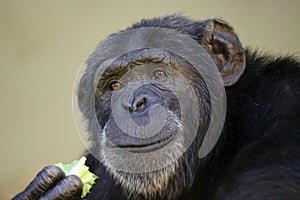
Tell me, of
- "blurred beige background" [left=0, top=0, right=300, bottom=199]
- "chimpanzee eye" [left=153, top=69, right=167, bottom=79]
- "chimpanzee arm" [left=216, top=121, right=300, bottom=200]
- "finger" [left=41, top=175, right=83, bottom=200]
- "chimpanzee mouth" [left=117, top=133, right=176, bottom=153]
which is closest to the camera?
"chimpanzee arm" [left=216, top=121, right=300, bottom=200]

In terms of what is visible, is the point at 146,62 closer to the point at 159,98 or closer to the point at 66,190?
the point at 159,98

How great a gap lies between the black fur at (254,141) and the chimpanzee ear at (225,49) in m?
0.07

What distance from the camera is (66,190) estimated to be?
3.98 m

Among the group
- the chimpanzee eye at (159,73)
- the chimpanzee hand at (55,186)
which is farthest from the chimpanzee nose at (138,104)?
the chimpanzee hand at (55,186)

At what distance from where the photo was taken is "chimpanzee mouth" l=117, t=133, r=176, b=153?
13.5 feet

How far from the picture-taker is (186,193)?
4.43 metres

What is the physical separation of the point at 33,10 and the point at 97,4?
573 mm

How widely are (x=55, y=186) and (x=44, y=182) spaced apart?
0.06 m

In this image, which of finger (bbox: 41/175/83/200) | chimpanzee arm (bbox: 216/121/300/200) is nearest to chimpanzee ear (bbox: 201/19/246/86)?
chimpanzee arm (bbox: 216/121/300/200)

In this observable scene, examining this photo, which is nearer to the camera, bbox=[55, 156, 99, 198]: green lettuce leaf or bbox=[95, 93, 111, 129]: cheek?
bbox=[55, 156, 99, 198]: green lettuce leaf

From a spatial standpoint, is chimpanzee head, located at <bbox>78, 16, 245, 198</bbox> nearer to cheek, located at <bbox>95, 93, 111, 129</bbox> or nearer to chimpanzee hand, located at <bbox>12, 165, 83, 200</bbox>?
cheek, located at <bbox>95, 93, 111, 129</bbox>

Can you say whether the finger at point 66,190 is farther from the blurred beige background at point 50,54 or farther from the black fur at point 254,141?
the blurred beige background at point 50,54

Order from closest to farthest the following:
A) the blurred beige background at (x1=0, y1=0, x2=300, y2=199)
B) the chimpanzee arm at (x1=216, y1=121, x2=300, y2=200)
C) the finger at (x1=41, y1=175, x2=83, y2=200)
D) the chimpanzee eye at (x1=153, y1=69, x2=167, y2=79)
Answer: the chimpanzee arm at (x1=216, y1=121, x2=300, y2=200) < the finger at (x1=41, y1=175, x2=83, y2=200) < the chimpanzee eye at (x1=153, y1=69, x2=167, y2=79) < the blurred beige background at (x1=0, y1=0, x2=300, y2=199)

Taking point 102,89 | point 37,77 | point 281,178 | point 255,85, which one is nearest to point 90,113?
point 102,89
